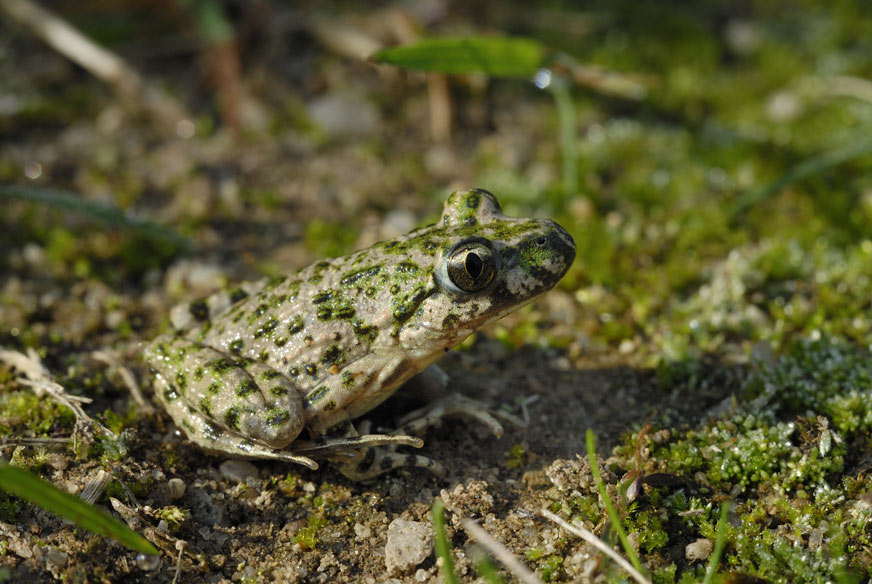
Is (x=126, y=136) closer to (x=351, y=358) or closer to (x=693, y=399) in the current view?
(x=351, y=358)

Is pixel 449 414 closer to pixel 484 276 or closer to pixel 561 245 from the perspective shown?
pixel 484 276

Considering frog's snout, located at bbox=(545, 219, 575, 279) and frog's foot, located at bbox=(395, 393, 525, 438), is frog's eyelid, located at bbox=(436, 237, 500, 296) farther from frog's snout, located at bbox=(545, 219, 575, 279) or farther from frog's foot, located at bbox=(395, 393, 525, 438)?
frog's foot, located at bbox=(395, 393, 525, 438)

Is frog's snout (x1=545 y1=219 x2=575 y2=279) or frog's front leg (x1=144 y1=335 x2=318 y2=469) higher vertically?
frog's snout (x1=545 y1=219 x2=575 y2=279)

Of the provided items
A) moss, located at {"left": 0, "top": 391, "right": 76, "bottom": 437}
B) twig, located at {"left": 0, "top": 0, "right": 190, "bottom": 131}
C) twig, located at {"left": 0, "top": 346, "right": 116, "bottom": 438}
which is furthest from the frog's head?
twig, located at {"left": 0, "top": 0, "right": 190, "bottom": 131}

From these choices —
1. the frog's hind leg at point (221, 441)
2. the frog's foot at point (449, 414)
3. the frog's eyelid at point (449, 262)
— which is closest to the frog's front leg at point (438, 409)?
the frog's foot at point (449, 414)

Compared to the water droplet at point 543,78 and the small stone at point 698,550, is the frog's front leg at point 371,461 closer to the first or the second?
the small stone at point 698,550

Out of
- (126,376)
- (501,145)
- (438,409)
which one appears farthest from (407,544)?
(501,145)

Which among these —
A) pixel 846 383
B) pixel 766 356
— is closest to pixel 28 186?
pixel 766 356
